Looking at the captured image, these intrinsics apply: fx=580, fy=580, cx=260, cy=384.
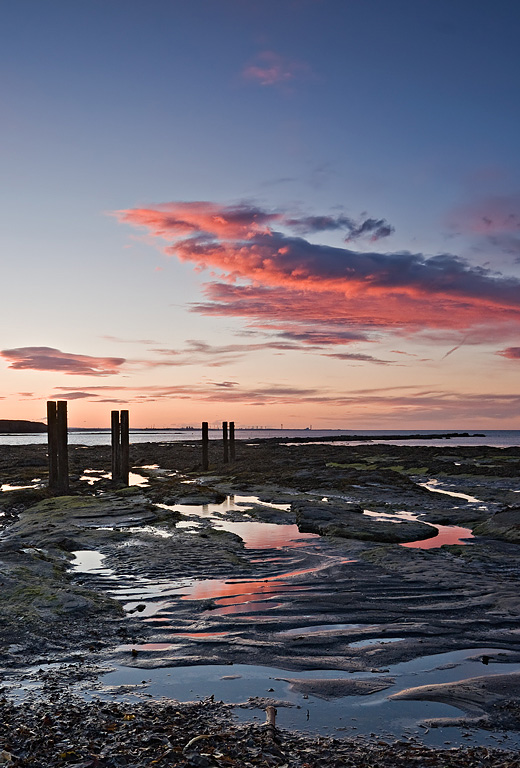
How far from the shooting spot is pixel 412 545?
488 inches

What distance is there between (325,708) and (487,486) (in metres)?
22.2

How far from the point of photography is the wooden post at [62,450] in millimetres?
22734

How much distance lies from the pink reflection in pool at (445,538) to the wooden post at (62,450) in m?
14.5

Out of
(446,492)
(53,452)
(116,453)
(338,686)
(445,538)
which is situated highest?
(53,452)

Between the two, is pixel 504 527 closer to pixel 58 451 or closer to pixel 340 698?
pixel 340 698

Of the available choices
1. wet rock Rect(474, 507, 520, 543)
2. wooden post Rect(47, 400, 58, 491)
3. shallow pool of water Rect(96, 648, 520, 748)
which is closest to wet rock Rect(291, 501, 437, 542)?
wet rock Rect(474, 507, 520, 543)

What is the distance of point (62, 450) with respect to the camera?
22969 mm

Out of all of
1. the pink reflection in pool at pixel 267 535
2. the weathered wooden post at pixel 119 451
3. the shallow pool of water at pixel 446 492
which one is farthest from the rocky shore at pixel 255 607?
the weathered wooden post at pixel 119 451

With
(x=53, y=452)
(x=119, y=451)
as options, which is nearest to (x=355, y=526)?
(x=53, y=452)

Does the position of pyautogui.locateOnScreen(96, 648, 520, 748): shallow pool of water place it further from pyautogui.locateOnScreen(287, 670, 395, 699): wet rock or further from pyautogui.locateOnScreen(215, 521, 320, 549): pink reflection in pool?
pyautogui.locateOnScreen(215, 521, 320, 549): pink reflection in pool

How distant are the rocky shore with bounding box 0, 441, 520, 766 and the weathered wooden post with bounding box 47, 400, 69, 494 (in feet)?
20.5

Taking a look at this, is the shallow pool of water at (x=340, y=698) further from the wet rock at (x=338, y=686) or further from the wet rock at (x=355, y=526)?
the wet rock at (x=355, y=526)

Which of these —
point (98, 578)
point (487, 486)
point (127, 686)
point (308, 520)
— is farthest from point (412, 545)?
point (487, 486)

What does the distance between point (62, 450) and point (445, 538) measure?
15.5m
